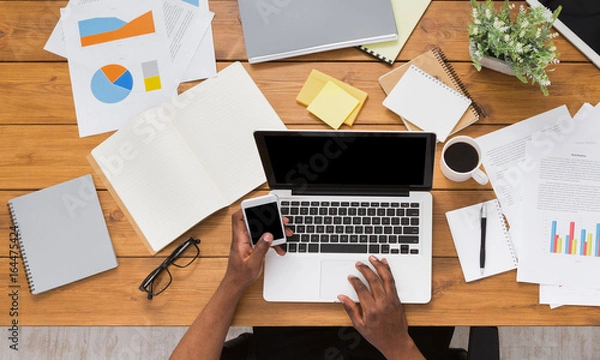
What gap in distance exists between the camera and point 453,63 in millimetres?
1214

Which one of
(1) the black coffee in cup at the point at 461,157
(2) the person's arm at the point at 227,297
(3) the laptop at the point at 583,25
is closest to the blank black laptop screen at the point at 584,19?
(3) the laptop at the point at 583,25

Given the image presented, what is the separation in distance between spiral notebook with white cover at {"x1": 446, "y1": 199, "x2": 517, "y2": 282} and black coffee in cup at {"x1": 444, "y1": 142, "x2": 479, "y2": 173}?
92mm

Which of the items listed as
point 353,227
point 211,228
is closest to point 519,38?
point 353,227

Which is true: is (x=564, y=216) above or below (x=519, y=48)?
below

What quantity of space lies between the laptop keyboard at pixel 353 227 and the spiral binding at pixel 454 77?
26 centimetres

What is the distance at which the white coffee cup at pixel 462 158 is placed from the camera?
1116mm

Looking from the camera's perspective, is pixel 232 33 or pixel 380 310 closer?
pixel 380 310

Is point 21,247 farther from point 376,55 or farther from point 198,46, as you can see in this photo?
A: point 376,55

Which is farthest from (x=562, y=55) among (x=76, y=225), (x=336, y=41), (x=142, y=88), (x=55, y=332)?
(x=55, y=332)

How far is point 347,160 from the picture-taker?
1.08 m

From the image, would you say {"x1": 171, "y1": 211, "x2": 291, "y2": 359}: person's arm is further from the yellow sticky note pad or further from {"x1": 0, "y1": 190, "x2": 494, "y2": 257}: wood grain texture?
the yellow sticky note pad

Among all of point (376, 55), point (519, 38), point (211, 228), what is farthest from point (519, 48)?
point (211, 228)

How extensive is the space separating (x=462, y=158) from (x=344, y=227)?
30 cm

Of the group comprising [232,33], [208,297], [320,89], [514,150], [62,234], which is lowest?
[208,297]
